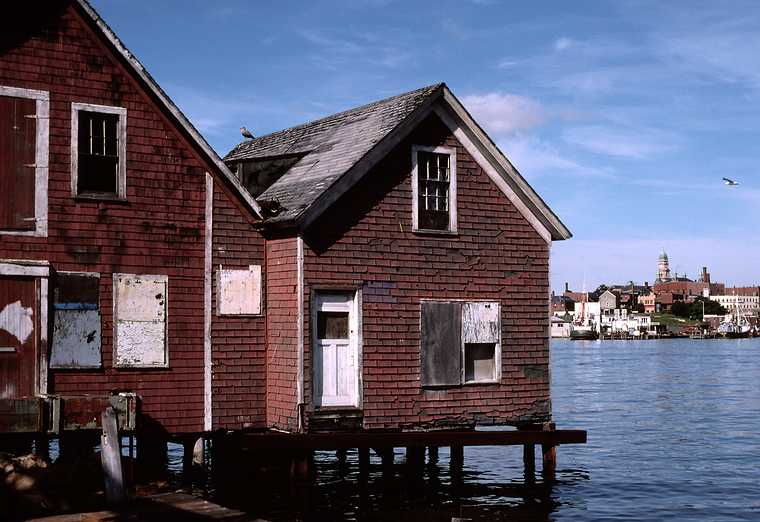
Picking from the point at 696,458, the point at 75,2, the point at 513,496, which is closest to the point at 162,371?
the point at 75,2

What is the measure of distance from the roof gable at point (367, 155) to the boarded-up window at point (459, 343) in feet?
8.87

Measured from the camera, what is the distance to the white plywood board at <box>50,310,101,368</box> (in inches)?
767

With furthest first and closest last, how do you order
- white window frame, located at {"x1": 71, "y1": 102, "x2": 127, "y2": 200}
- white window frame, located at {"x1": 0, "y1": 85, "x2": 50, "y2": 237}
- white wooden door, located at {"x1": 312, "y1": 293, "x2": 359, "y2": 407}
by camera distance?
white wooden door, located at {"x1": 312, "y1": 293, "x2": 359, "y2": 407} → white window frame, located at {"x1": 71, "y1": 102, "x2": 127, "y2": 200} → white window frame, located at {"x1": 0, "y1": 85, "x2": 50, "y2": 237}

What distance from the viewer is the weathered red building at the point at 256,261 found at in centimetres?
1952

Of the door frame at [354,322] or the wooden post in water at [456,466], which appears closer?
the door frame at [354,322]

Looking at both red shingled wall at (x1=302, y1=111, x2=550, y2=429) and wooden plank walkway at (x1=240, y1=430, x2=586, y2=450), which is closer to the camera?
wooden plank walkway at (x1=240, y1=430, x2=586, y2=450)

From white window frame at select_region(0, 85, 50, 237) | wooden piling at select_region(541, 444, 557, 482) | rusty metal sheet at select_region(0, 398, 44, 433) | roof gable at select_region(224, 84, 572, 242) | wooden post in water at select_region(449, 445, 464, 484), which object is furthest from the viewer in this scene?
wooden post in water at select_region(449, 445, 464, 484)

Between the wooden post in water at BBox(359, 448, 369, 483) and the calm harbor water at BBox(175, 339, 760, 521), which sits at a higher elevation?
the wooden post in water at BBox(359, 448, 369, 483)

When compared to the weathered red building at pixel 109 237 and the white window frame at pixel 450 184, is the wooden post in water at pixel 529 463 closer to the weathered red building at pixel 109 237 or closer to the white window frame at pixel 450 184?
the white window frame at pixel 450 184

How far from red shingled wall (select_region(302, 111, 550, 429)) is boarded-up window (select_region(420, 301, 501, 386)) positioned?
0.20 meters

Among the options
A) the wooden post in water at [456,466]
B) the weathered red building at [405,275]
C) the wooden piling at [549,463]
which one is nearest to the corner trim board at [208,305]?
the weathered red building at [405,275]

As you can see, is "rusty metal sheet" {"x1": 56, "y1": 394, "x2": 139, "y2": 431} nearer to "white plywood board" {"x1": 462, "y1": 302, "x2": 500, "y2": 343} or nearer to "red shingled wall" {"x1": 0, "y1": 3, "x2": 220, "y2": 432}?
"red shingled wall" {"x1": 0, "y1": 3, "x2": 220, "y2": 432}

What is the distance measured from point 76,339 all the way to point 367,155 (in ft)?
22.5

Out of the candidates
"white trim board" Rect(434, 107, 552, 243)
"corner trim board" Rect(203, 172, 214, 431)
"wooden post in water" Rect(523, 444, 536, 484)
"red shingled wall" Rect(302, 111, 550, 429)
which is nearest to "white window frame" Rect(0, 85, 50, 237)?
"corner trim board" Rect(203, 172, 214, 431)
